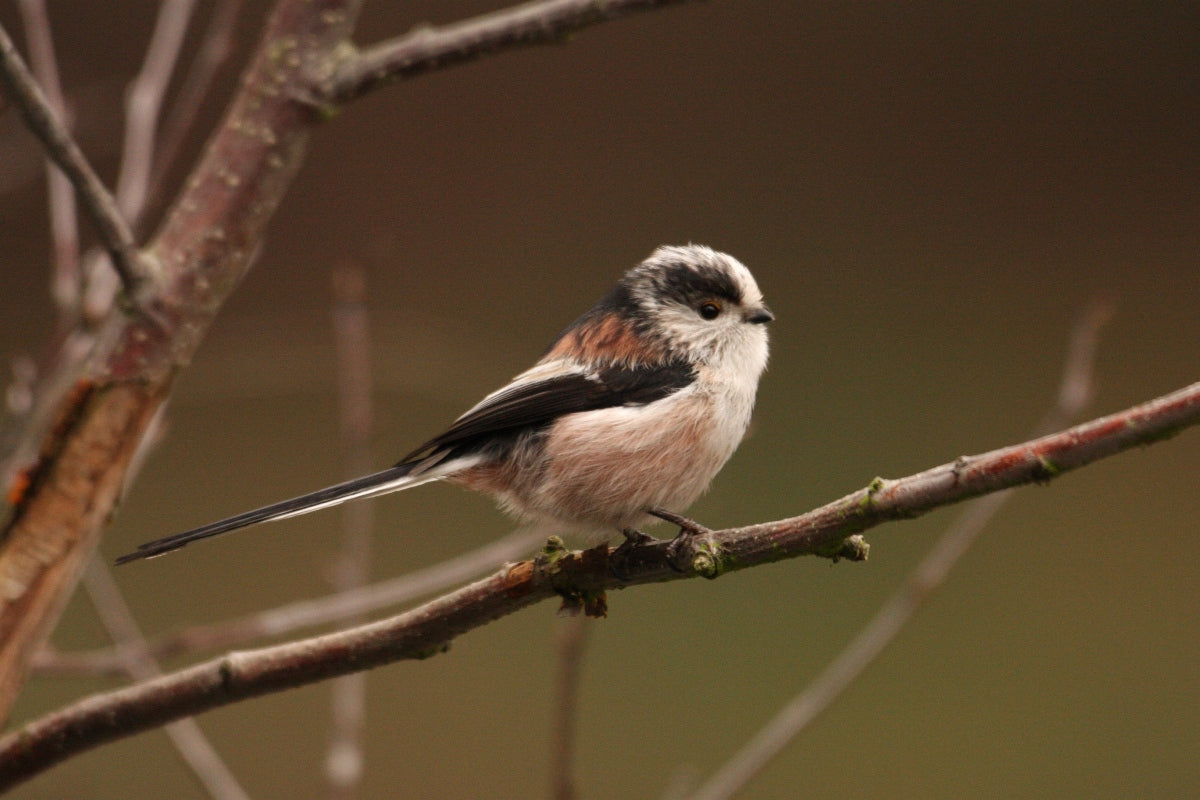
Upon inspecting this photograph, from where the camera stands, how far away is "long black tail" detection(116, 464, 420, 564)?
159 cm

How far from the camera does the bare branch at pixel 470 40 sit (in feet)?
5.58

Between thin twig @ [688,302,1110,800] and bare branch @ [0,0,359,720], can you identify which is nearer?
bare branch @ [0,0,359,720]

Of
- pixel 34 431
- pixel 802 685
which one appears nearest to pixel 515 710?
pixel 802 685

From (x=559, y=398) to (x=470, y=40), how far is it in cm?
65

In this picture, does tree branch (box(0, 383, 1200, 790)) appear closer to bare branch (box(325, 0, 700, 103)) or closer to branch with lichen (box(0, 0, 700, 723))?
branch with lichen (box(0, 0, 700, 723))

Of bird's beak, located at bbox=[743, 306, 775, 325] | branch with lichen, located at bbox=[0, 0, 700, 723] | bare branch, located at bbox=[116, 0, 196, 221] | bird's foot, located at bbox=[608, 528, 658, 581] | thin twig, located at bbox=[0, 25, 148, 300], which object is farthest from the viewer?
bird's beak, located at bbox=[743, 306, 775, 325]

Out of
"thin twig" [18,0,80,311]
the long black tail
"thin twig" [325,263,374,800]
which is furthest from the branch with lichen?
"thin twig" [325,263,374,800]

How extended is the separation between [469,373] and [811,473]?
1.56 metres

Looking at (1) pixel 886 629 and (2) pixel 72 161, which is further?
(1) pixel 886 629

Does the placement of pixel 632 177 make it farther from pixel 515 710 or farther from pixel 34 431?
pixel 34 431

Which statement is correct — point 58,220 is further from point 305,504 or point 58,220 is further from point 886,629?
point 886,629

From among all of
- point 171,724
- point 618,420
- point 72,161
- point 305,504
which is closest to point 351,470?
point 305,504

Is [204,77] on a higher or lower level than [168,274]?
higher

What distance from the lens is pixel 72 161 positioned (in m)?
1.53
